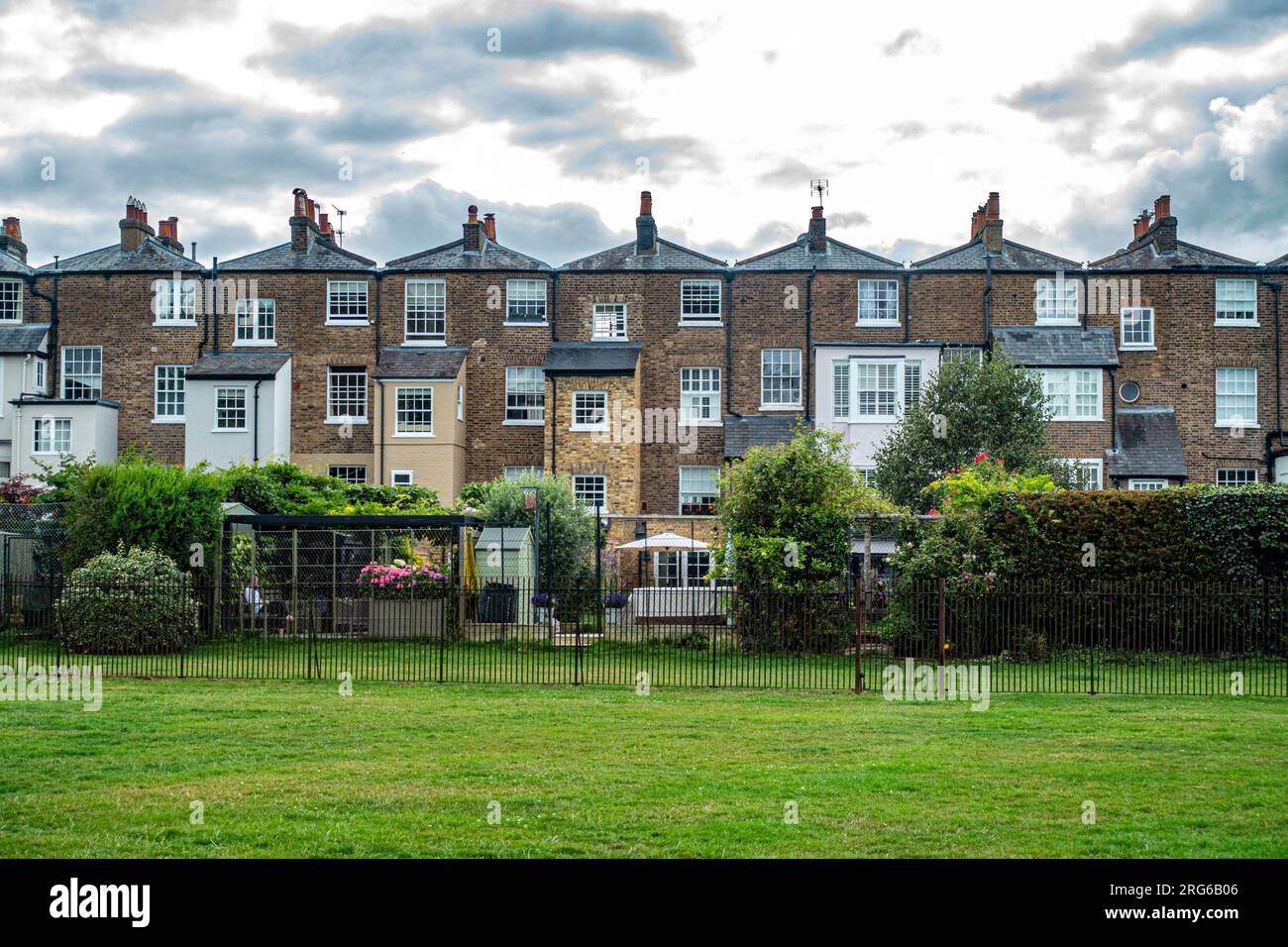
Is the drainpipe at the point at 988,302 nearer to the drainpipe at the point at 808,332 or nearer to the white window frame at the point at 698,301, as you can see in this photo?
the drainpipe at the point at 808,332

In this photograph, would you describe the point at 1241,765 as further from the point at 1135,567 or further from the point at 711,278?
the point at 711,278

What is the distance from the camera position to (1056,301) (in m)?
44.5

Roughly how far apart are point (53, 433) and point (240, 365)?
7.12 meters

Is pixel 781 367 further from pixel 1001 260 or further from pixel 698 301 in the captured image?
pixel 1001 260

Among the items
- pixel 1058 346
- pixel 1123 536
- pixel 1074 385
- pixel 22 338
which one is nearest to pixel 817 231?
pixel 1058 346

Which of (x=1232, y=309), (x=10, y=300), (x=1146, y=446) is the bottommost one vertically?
(x=1146, y=446)

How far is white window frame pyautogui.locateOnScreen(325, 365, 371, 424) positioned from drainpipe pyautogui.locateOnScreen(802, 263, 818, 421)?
623 inches

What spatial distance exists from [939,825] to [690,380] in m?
36.1

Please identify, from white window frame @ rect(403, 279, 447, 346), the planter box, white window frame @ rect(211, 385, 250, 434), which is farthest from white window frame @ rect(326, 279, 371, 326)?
the planter box

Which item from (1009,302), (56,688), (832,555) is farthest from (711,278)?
(56,688)

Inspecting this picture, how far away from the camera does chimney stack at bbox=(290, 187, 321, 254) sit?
46188 mm

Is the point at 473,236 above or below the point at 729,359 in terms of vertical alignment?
above

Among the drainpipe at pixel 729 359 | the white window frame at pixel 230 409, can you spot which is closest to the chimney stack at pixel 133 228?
the white window frame at pixel 230 409

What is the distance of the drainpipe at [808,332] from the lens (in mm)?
44469
